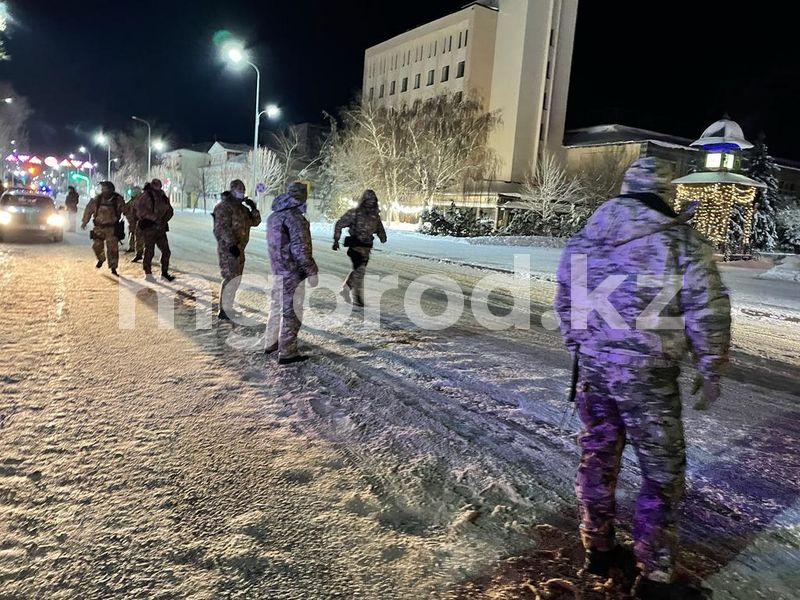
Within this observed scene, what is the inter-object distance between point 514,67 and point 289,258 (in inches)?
1811

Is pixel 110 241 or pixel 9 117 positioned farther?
pixel 9 117

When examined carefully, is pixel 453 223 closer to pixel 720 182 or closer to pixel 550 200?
pixel 550 200

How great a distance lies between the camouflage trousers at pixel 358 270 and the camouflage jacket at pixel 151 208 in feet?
13.6

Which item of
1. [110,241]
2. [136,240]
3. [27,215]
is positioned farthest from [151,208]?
[27,215]

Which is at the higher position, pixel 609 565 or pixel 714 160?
pixel 714 160

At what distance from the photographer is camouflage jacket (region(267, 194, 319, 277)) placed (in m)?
5.88

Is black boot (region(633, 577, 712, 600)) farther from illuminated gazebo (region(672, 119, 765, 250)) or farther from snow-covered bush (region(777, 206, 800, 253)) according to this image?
snow-covered bush (region(777, 206, 800, 253))

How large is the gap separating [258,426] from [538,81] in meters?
48.0

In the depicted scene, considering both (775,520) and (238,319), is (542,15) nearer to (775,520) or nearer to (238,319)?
(238,319)

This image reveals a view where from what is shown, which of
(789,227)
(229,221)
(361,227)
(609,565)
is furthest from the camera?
(789,227)

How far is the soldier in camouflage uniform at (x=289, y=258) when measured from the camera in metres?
5.89

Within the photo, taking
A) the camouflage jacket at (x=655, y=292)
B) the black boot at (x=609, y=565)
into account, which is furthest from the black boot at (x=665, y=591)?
the camouflage jacket at (x=655, y=292)

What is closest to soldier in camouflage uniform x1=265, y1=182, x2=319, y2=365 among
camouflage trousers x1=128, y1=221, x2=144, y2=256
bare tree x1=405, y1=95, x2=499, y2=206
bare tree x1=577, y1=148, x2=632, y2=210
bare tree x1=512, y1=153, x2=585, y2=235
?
camouflage trousers x1=128, y1=221, x2=144, y2=256

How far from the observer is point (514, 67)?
4672 cm
